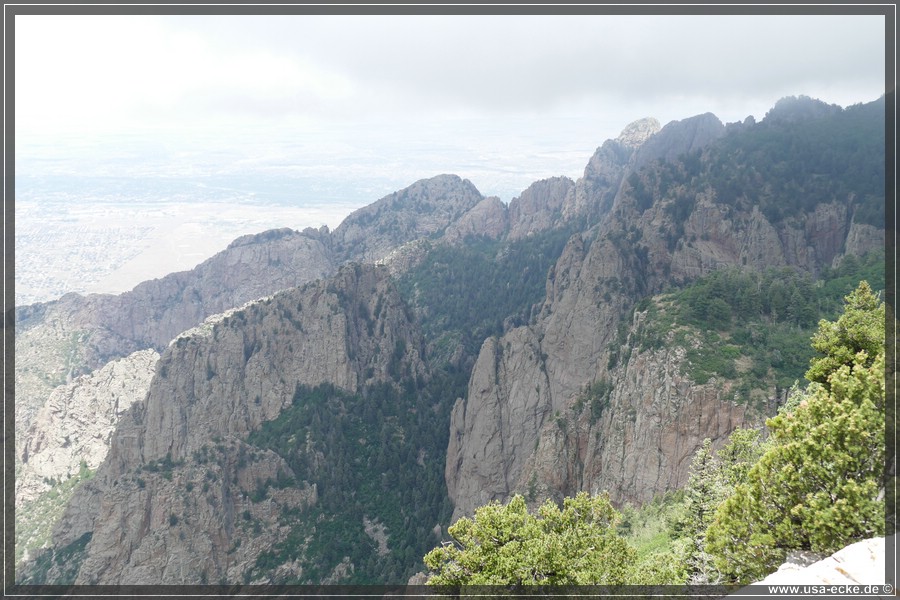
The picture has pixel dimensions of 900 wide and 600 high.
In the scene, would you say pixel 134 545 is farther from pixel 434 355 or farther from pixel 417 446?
pixel 434 355

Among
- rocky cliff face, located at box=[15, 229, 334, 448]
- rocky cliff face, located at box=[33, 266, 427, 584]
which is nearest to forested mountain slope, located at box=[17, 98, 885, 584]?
rocky cliff face, located at box=[33, 266, 427, 584]

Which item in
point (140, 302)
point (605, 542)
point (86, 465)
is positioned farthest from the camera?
point (140, 302)

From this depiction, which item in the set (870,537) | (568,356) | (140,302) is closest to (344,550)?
(568,356)

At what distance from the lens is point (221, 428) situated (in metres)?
104

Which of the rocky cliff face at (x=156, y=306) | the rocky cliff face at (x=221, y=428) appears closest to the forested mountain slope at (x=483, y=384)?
the rocky cliff face at (x=221, y=428)

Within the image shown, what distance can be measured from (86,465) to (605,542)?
135 m

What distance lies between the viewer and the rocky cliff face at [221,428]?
78.9m

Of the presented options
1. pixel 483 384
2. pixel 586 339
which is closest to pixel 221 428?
pixel 483 384

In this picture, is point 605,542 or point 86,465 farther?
point 86,465

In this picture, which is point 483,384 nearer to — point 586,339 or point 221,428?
point 586,339

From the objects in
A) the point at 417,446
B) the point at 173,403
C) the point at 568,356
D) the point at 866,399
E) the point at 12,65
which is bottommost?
the point at 417,446

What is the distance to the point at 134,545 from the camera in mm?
78875

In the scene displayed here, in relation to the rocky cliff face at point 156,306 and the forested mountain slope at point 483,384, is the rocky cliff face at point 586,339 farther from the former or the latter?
the rocky cliff face at point 156,306

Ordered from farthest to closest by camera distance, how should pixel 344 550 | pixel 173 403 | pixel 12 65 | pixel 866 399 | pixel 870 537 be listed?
1. pixel 173 403
2. pixel 344 550
3. pixel 12 65
4. pixel 866 399
5. pixel 870 537
